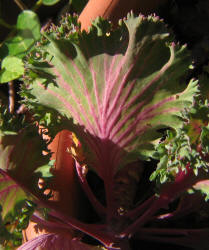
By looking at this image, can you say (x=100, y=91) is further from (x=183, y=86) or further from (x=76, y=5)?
(x=76, y=5)

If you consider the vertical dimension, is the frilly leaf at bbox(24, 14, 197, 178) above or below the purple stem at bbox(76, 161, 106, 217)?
above

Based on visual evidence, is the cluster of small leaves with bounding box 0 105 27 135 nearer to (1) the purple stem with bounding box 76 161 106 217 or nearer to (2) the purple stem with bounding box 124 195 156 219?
(1) the purple stem with bounding box 76 161 106 217

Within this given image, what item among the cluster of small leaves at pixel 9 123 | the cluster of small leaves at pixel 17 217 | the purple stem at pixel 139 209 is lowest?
the purple stem at pixel 139 209

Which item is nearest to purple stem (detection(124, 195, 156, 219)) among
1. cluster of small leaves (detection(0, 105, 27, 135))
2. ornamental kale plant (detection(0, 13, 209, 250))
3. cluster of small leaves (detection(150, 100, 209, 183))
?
ornamental kale plant (detection(0, 13, 209, 250))

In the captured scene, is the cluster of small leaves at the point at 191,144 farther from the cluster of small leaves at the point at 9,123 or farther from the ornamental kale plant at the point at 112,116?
the cluster of small leaves at the point at 9,123

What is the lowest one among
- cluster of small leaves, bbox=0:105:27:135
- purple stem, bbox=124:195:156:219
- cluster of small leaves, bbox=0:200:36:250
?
purple stem, bbox=124:195:156:219

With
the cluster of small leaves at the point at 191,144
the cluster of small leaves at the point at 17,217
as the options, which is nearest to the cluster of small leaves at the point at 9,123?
the cluster of small leaves at the point at 17,217

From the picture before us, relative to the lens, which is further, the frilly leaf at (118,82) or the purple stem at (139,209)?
the purple stem at (139,209)
